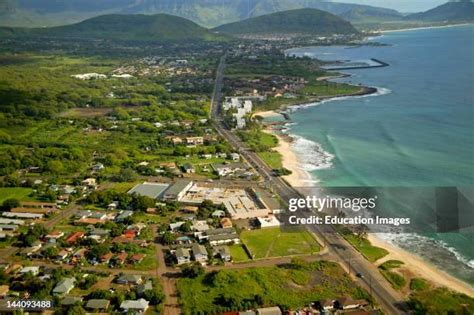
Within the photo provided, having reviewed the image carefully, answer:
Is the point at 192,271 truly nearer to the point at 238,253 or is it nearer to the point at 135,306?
the point at 238,253

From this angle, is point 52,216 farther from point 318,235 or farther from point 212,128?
point 212,128

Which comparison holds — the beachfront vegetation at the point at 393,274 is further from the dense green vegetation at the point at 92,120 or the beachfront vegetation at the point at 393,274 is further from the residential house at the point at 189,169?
the dense green vegetation at the point at 92,120

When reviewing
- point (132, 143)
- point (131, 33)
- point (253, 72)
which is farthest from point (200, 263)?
point (131, 33)

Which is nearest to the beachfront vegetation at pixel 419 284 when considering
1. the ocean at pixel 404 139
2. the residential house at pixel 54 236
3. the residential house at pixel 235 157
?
the ocean at pixel 404 139

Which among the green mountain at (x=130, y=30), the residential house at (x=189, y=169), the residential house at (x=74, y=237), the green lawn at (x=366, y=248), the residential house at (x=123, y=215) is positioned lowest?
the green lawn at (x=366, y=248)

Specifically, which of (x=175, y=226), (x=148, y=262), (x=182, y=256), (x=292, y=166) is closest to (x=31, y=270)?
(x=148, y=262)

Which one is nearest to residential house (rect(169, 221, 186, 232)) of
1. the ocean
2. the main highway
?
the main highway
